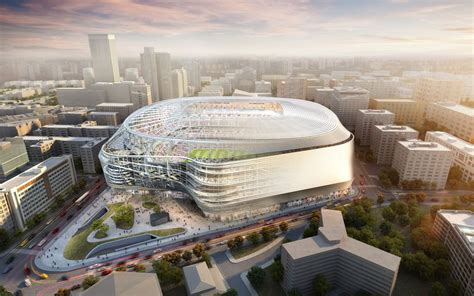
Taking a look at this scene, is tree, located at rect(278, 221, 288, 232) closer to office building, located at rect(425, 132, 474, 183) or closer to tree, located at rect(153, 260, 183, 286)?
tree, located at rect(153, 260, 183, 286)

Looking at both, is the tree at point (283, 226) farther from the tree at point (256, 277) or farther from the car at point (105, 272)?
the car at point (105, 272)

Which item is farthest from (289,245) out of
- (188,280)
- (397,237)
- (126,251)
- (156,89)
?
(156,89)

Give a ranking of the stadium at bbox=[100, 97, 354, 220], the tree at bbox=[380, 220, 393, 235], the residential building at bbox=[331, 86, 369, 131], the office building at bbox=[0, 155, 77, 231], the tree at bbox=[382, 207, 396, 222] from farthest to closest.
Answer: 1. the residential building at bbox=[331, 86, 369, 131]
2. the tree at bbox=[382, 207, 396, 222]
3. the stadium at bbox=[100, 97, 354, 220]
4. the office building at bbox=[0, 155, 77, 231]
5. the tree at bbox=[380, 220, 393, 235]

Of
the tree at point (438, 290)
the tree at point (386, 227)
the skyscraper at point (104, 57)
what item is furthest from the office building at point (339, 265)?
the skyscraper at point (104, 57)

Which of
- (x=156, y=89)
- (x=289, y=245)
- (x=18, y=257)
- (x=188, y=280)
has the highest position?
(x=156, y=89)

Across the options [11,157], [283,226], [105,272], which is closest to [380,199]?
[283,226]

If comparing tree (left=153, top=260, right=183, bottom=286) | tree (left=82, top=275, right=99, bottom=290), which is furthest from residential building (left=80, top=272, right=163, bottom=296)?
tree (left=82, top=275, right=99, bottom=290)

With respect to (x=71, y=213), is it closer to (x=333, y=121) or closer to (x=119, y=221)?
(x=119, y=221)
